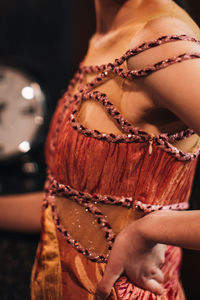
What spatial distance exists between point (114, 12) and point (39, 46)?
1011 millimetres

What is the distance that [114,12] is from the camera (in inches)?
24.8

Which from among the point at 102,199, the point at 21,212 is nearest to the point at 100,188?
the point at 102,199

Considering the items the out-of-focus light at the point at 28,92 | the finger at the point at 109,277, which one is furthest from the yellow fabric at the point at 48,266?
the out-of-focus light at the point at 28,92

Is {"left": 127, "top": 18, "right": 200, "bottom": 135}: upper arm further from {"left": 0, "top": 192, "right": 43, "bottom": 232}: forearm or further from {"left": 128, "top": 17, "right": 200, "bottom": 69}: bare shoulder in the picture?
{"left": 0, "top": 192, "right": 43, "bottom": 232}: forearm

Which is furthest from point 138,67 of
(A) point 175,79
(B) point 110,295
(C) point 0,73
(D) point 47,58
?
(D) point 47,58

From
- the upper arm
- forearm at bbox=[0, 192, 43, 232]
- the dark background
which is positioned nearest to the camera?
the upper arm

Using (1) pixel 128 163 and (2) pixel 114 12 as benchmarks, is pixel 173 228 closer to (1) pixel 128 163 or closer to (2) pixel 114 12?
(1) pixel 128 163

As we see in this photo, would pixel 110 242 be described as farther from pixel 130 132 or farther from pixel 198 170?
pixel 198 170

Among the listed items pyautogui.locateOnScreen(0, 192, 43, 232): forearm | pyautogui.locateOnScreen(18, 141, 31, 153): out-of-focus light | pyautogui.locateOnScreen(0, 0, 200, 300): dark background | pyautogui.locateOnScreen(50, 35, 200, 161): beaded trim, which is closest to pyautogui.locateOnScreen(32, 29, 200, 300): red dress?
pyautogui.locateOnScreen(50, 35, 200, 161): beaded trim

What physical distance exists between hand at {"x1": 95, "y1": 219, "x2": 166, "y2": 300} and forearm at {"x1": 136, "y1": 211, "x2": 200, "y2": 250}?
1cm

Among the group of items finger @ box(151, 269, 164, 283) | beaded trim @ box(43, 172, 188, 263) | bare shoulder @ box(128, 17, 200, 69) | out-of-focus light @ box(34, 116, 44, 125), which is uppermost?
bare shoulder @ box(128, 17, 200, 69)

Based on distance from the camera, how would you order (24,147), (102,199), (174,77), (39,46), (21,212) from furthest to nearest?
(39,46), (24,147), (21,212), (102,199), (174,77)

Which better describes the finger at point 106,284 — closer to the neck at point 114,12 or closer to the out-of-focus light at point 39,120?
the neck at point 114,12

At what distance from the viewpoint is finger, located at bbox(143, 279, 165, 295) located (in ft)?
1.82
